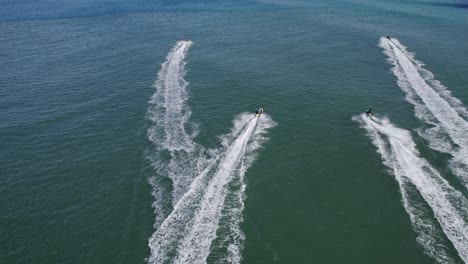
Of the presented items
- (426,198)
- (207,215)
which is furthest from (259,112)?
(426,198)

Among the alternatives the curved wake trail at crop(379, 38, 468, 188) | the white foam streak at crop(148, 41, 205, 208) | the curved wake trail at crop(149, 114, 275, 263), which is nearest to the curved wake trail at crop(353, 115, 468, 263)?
the curved wake trail at crop(379, 38, 468, 188)

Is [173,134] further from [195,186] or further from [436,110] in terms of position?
[436,110]

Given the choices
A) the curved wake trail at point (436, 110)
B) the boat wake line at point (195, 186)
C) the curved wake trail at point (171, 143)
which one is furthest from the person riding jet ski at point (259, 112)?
the curved wake trail at point (436, 110)

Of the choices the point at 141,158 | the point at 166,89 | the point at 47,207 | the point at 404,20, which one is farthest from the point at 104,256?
the point at 404,20

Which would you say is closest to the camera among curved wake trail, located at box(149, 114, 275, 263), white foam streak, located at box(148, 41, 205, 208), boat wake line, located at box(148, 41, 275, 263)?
curved wake trail, located at box(149, 114, 275, 263)

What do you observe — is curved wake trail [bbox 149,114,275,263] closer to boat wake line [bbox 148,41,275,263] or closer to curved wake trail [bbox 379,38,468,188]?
boat wake line [bbox 148,41,275,263]

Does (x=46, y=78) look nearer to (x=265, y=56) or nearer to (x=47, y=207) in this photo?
(x=47, y=207)

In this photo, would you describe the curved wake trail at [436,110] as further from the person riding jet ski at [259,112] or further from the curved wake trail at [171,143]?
the curved wake trail at [171,143]
